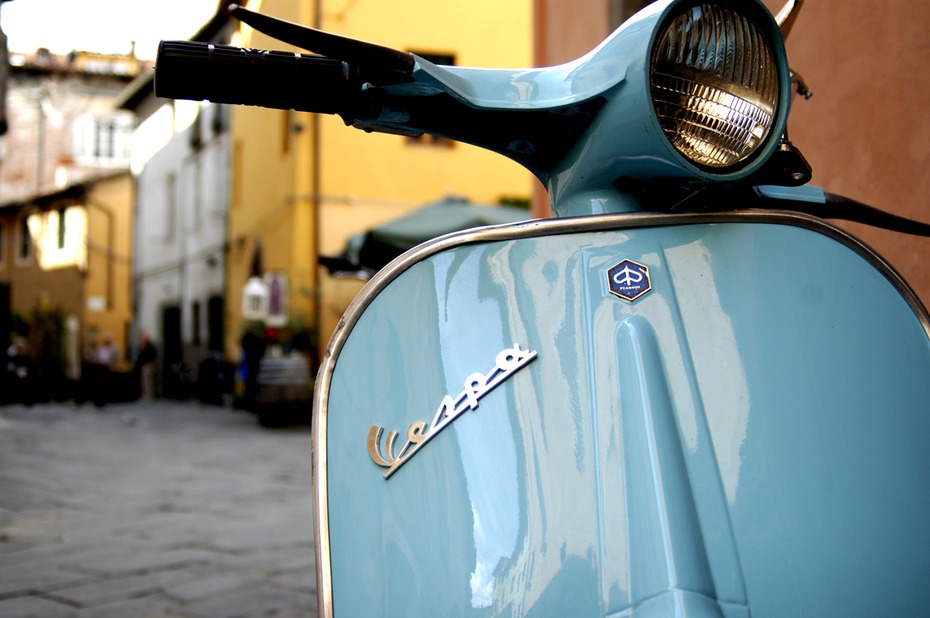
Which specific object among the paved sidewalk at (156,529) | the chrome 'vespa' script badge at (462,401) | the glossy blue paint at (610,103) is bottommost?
the paved sidewalk at (156,529)

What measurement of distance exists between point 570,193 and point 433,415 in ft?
1.23

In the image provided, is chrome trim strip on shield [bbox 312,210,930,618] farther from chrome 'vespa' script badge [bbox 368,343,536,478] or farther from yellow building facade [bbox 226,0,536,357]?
yellow building facade [bbox 226,0,536,357]

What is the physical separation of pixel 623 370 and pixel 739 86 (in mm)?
392

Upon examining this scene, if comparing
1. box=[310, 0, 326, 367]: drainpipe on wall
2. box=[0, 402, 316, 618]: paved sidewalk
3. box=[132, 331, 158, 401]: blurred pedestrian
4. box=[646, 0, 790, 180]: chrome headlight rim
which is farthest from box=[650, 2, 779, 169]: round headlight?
box=[132, 331, 158, 401]: blurred pedestrian

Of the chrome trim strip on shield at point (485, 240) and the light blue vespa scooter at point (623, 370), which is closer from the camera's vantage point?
the light blue vespa scooter at point (623, 370)

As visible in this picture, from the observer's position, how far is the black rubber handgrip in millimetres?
1142

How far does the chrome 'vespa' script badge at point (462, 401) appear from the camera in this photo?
111 centimetres

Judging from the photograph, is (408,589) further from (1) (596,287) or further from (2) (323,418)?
(1) (596,287)

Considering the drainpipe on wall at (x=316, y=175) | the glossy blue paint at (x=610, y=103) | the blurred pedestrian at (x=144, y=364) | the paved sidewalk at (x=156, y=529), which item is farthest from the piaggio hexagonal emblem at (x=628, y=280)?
the blurred pedestrian at (x=144, y=364)

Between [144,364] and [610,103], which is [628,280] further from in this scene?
[144,364]

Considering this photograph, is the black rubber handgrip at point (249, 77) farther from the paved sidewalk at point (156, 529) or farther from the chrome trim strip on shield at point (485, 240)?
the paved sidewalk at point (156, 529)

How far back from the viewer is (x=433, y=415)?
3.72 feet

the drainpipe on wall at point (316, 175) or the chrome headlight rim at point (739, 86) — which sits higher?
Result: the drainpipe on wall at point (316, 175)

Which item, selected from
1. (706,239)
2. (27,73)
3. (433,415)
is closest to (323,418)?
(433,415)
